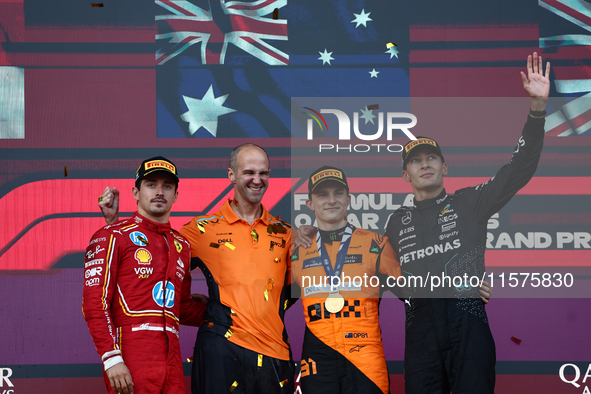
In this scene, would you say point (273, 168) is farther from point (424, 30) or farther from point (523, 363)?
point (523, 363)

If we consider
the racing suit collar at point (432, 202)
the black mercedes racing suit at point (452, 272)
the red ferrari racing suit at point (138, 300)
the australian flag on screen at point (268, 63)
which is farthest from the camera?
the australian flag on screen at point (268, 63)

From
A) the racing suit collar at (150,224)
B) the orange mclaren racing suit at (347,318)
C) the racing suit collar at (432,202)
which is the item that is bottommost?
the orange mclaren racing suit at (347,318)

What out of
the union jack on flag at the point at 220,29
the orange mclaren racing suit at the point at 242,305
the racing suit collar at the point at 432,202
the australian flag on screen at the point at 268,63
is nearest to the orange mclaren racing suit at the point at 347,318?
the orange mclaren racing suit at the point at 242,305

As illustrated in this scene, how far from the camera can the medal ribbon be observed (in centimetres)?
278

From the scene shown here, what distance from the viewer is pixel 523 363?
3.33 metres

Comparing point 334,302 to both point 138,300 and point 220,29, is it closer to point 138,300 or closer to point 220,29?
point 138,300

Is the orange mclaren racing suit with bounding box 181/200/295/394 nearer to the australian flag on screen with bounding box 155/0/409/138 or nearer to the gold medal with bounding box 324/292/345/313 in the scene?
the gold medal with bounding box 324/292/345/313

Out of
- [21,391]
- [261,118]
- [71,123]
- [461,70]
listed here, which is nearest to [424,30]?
[461,70]

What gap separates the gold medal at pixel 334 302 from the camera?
2.69 metres

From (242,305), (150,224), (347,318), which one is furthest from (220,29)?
(347,318)

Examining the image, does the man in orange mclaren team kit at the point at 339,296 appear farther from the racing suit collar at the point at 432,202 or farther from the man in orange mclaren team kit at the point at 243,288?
the racing suit collar at the point at 432,202

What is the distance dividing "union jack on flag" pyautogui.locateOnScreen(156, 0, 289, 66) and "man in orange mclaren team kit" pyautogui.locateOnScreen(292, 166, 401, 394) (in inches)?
44.0

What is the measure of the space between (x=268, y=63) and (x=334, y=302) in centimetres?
169

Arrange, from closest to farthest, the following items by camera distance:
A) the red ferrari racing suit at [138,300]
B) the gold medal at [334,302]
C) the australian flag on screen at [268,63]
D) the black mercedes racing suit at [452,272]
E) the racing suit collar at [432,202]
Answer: the red ferrari racing suit at [138,300], the black mercedes racing suit at [452,272], the gold medal at [334,302], the racing suit collar at [432,202], the australian flag on screen at [268,63]
